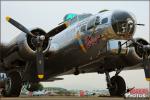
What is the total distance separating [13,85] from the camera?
1708 cm

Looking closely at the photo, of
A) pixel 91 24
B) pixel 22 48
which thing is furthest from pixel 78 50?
pixel 22 48

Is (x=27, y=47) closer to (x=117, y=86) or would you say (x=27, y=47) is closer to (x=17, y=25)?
(x=17, y=25)

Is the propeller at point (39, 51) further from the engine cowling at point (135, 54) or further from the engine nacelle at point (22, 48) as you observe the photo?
the engine cowling at point (135, 54)

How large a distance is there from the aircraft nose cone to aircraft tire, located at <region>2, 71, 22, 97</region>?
221 inches

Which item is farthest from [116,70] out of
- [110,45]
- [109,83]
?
[110,45]

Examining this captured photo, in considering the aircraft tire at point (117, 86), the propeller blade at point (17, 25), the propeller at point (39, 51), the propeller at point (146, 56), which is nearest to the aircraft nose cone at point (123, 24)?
the propeller at point (146, 56)

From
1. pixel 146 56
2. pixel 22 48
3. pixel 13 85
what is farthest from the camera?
pixel 146 56

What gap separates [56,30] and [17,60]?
268 centimetres

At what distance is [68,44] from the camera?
1823 centimetres

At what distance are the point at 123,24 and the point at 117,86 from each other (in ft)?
16.6

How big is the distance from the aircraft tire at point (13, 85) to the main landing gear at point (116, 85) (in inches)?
204

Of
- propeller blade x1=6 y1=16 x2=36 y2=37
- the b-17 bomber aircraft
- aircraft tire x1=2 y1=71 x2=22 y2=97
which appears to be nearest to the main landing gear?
the b-17 bomber aircraft

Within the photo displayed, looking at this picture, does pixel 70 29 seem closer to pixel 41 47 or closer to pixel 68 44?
pixel 68 44

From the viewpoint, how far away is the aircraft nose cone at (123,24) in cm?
1593
